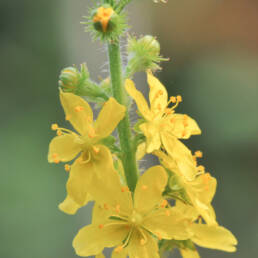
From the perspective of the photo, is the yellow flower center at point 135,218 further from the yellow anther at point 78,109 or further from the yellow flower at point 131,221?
the yellow anther at point 78,109

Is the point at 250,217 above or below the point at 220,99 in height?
below

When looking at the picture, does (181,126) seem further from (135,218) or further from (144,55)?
(135,218)

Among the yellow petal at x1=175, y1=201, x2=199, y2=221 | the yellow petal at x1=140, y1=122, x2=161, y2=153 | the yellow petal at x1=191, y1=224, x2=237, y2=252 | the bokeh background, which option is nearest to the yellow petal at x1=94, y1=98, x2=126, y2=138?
the yellow petal at x1=140, y1=122, x2=161, y2=153

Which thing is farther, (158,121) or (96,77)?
(96,77)

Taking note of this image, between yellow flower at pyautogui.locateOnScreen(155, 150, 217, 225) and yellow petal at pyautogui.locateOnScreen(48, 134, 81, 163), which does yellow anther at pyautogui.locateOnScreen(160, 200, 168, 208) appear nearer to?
yellow flower at pyautogui.locateOnScreen(155, 150, 217, 225)

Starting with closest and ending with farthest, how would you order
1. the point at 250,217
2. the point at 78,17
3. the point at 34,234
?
the point at 34,234 < the point at 250,217 < the point at 78,17

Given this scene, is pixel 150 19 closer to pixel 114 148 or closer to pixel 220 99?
pixel 220 99

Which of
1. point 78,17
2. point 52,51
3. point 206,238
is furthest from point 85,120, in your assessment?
point 52,51

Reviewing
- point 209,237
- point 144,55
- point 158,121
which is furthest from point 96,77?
point 209,237
